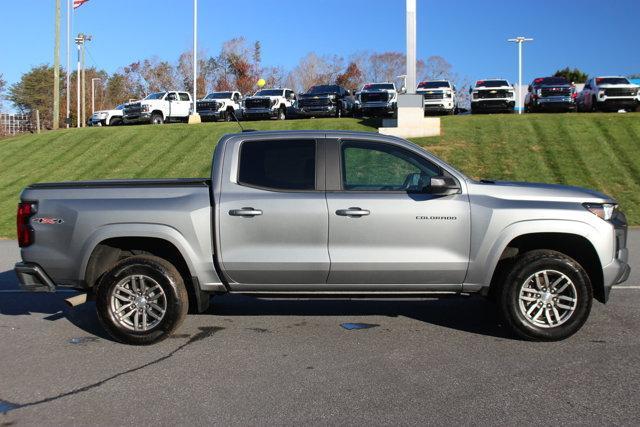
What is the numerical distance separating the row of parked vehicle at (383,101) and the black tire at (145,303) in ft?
80.1

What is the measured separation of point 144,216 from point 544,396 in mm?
3671

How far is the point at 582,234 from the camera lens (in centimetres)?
576

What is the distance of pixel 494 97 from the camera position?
32.1 meters

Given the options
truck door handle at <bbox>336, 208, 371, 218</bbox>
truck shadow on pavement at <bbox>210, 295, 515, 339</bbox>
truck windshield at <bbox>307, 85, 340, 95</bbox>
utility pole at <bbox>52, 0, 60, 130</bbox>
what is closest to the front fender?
truck shadow on pavement at <bbox>210, 295, 515, 339</bbox>

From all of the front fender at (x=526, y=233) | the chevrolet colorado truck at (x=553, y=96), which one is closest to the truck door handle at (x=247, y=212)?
the front fender at (x=526, y=233)

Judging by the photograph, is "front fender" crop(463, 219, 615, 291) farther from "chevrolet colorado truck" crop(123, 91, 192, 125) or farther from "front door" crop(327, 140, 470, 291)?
"chevrolet colorado truck" crop(123, 91, 192, 125)

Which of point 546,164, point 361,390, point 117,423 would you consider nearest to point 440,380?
point 361,390

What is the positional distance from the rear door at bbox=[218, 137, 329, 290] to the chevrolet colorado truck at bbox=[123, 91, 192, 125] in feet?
97.4

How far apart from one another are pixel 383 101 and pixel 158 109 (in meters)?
12.4

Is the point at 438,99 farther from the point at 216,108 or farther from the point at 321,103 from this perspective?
the point at 216,108

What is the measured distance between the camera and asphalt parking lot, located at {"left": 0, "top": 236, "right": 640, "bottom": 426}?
4.35m

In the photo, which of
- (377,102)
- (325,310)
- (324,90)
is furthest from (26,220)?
(324,90)

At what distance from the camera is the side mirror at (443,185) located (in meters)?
5.73

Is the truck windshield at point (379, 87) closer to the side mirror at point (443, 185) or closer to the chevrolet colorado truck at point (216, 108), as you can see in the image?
the chevrolet colorado truck at point (216, 108)
